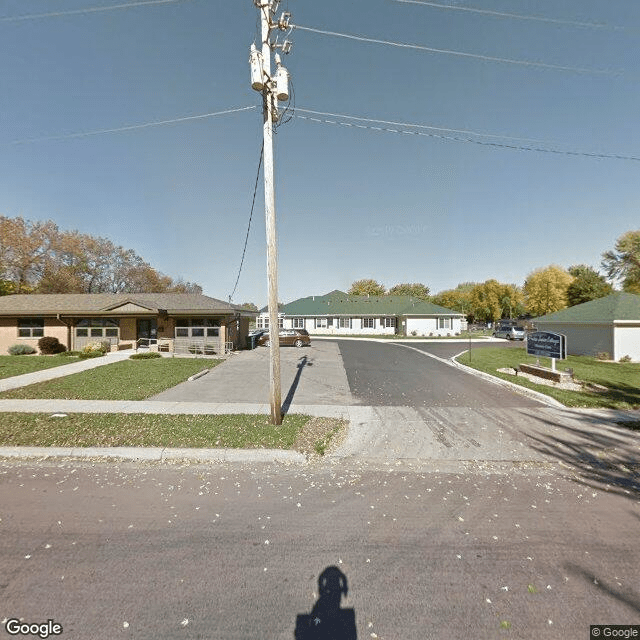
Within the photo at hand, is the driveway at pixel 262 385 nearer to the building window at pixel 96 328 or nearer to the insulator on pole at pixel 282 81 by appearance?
the insulator on pole at pixel 282 81

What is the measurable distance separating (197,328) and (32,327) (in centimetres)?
1112

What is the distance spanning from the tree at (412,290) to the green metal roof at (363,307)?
115 feet

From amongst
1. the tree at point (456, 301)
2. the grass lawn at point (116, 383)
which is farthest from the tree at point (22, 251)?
the tree at point (456, 301)

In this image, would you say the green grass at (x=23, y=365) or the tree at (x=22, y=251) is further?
the tree at (x=22, y=251)

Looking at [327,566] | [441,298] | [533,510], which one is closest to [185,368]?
[327,566]

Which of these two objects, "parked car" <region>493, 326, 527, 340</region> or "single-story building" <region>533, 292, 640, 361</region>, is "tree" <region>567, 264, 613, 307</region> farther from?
"single-story building" <region>533, 292, 640, 361</region>

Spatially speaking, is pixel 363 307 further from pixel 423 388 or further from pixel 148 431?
pixel 148 431

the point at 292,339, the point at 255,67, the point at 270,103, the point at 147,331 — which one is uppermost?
the point at 255,67

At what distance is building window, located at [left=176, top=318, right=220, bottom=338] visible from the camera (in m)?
20.8

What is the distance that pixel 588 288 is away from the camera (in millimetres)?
43094

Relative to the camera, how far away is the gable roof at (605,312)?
1800cm

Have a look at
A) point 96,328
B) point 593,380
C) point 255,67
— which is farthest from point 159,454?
point 96,328

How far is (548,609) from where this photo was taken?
272 cm

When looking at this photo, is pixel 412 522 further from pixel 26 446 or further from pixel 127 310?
pixel 127 310
